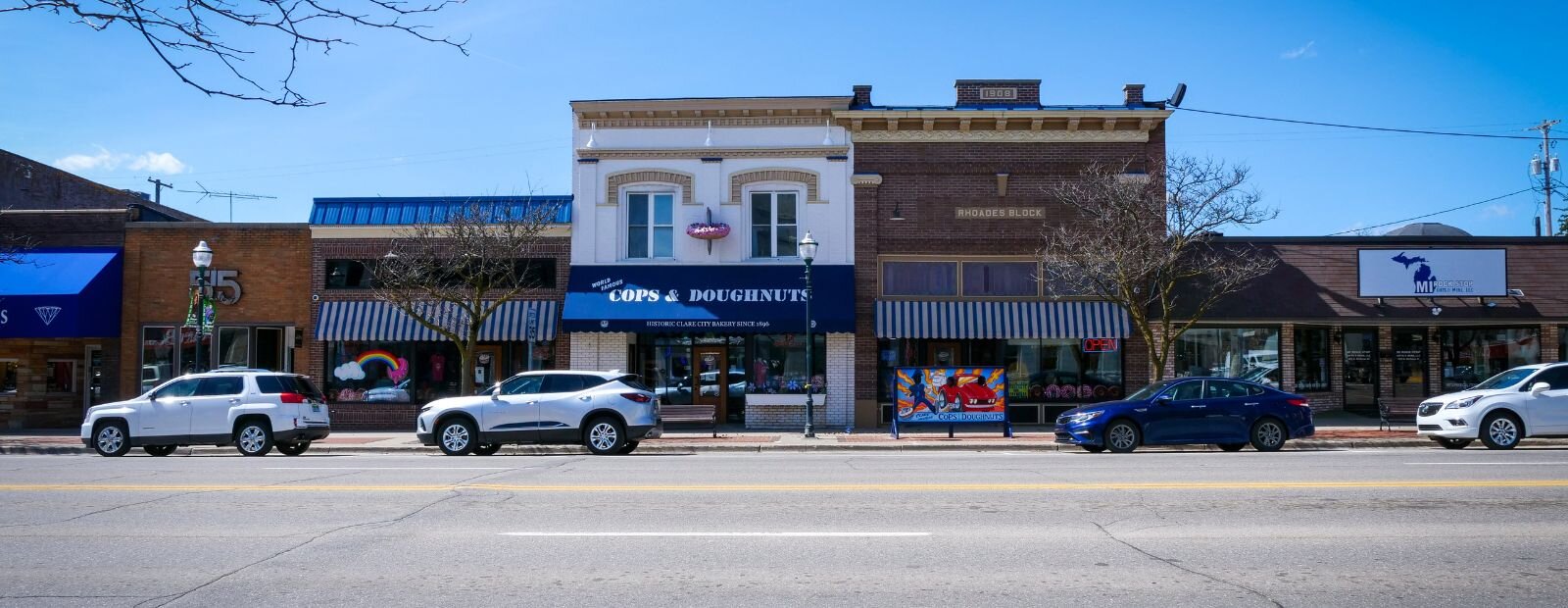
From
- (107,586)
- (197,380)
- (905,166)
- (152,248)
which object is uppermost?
(905,166)

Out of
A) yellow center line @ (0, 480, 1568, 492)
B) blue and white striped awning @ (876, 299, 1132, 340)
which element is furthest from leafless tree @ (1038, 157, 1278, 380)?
yellow center line @ (0, 480, 1568, 492)

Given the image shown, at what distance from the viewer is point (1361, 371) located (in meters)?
23.4

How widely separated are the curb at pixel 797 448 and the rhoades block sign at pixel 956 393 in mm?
1084

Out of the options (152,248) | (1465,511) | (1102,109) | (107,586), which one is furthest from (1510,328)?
(152,248)

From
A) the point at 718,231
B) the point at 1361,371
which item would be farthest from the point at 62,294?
the point at 1361,371

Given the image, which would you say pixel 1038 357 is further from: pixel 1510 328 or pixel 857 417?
pixel 1510 328

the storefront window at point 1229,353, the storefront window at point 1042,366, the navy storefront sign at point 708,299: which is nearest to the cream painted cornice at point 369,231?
the navy storefront sign at point 708,299

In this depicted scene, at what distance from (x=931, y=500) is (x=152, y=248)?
21561 mm

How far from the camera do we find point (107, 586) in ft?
21.9

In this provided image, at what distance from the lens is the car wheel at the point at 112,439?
17.7 metres

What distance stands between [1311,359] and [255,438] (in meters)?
21.9

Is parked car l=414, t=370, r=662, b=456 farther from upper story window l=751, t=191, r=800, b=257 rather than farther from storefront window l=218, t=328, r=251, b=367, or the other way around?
storefront window l=218, t=328, r=251, b=367

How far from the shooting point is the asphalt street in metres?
6.44

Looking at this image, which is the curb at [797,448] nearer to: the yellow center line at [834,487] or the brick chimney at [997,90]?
the yellow center line at [834,487]
